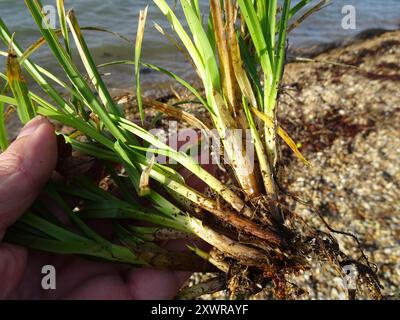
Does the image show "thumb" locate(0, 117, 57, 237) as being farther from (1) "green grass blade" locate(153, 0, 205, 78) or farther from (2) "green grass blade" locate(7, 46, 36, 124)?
(1) "green grass blade" locate(153, 0, 205, 78)

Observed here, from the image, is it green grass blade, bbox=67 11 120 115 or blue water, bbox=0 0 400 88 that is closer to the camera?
green grass blade, bbox=67 11 120 115

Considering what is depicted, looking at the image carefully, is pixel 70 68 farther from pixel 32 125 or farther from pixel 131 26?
pixel 131 26

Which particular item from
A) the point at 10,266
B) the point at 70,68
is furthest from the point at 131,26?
the point at 10,266


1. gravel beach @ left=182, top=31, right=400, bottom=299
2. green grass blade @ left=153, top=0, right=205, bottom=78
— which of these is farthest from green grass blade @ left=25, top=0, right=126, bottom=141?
gravel beach @ left=182, top=31, right=400, bottom=299

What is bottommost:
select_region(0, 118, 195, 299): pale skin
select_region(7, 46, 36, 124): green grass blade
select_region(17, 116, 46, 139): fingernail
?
select_region(0, 118, 195, 299): pale skin

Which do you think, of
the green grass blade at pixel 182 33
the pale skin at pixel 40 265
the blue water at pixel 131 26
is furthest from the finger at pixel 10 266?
the blue water at pixel 131 26
